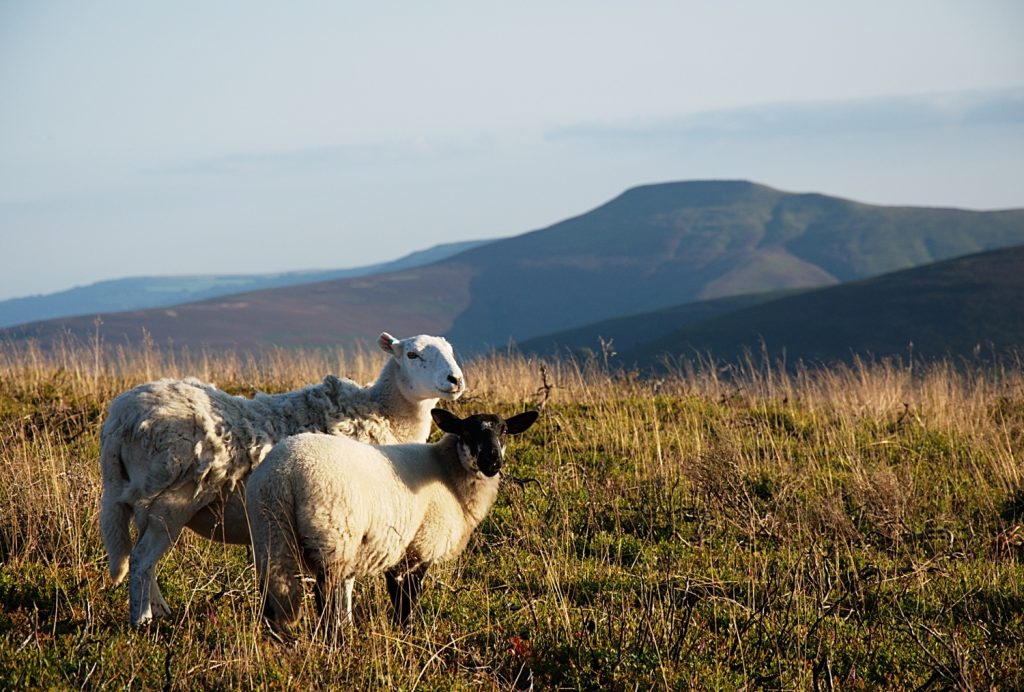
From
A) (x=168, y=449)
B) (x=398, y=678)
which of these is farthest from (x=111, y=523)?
(x=398, y=678)

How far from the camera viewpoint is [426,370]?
8602 millimetres

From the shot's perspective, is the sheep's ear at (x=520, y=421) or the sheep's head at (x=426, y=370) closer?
the sheep's ear at (x=520, y=421)

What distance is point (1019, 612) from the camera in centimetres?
704

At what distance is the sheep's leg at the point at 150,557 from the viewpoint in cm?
634

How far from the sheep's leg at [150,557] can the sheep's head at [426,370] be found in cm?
252

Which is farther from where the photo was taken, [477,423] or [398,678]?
[477,423]

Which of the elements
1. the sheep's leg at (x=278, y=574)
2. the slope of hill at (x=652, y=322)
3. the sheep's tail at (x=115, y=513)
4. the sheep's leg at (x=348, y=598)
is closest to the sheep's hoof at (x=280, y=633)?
the sheep's leg at (x=278, y=574)

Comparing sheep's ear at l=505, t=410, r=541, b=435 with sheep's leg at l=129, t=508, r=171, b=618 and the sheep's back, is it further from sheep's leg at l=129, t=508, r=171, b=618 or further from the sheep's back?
sheep's leg at l=129, t=508, r=171, b=618

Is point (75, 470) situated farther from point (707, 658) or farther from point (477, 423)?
point (707, 658)

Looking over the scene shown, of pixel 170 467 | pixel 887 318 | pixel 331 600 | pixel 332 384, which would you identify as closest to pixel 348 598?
pixel 331 600

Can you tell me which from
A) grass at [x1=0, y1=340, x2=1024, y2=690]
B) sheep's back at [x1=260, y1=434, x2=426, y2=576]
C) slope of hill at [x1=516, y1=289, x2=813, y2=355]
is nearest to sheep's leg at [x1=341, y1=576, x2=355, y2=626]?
sheep's back at [x1=260, y1=434, x2=426, y2=576]

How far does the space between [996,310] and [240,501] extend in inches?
3986

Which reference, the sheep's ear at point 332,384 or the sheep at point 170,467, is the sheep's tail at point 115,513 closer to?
the sheep at point 170,467

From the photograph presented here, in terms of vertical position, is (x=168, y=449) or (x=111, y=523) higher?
(x=168, y=449)
